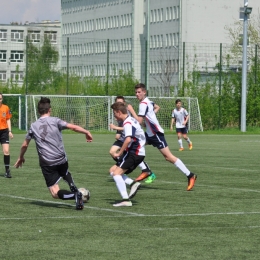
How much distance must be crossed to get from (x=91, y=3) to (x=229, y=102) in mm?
71884

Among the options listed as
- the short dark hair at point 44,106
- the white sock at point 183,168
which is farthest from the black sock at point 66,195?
the white sock at point 183,168

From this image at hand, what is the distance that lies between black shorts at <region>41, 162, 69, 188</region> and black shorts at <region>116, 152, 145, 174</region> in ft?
3.37

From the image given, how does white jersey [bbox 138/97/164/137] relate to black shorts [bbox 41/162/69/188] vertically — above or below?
above

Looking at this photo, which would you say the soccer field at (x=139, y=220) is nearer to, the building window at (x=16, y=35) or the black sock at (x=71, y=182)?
the black sock at (x=71, y=182)

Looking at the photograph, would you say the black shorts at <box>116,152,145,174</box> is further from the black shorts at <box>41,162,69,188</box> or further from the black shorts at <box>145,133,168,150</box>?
the black shorts at <box>145,133,168,150</box>

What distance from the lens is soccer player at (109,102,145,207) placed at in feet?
43.4

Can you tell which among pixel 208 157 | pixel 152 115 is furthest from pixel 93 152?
pixel 152 115

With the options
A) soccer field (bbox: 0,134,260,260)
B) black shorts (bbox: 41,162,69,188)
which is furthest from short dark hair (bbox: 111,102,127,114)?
soccer field (bbox: 0,134,260,260)

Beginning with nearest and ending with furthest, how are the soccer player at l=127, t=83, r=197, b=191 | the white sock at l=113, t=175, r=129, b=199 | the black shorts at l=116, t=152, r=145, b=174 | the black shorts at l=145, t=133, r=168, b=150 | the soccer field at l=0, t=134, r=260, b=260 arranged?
the soccer field at l=0, t=134, r=260, b=260, the white sock at l=113, t=175, r=129, b=199, the black shorts at l=116, t=152, r=145, b=174, the soccer player at l=127, t=83, r=197, b=191, the black shorts at l=145, t=133, r=168, b=150

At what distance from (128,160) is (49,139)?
1498 millimetres

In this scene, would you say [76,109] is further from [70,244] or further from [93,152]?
[70,244]

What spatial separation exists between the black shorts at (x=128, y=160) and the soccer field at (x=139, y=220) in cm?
58

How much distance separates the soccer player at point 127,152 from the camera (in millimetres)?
13227

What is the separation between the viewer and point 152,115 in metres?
16.9
